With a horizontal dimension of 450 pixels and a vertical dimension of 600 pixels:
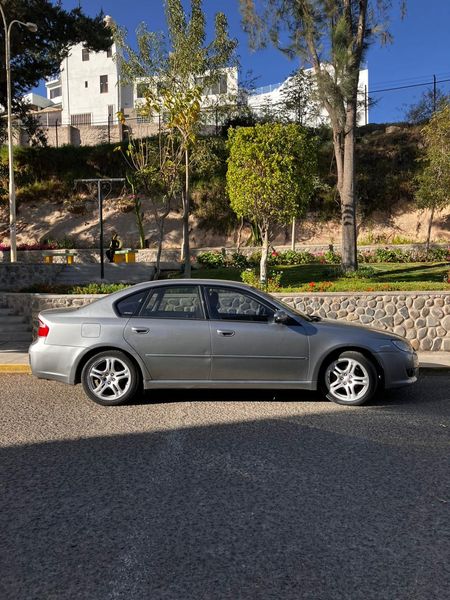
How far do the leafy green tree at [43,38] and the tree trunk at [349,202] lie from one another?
51.5ft

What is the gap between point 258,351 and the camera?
6133 millimetres

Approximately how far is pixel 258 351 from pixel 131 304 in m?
1.57

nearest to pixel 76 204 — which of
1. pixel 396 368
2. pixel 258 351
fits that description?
pixel 258 351

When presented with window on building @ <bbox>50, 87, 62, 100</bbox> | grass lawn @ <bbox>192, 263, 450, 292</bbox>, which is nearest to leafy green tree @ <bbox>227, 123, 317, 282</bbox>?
grass lawn @ <bbox>192, 263, 450, 292</bbox>

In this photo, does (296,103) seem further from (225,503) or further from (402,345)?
(225,503)

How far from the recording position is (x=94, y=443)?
194 inches

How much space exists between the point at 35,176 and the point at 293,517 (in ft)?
116

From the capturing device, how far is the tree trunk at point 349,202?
1608 cm

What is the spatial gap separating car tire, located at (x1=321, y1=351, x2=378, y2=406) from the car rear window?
2.26 meters

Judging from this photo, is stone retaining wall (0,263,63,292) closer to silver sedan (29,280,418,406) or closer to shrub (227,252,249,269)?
shrub (227,252,249,269)

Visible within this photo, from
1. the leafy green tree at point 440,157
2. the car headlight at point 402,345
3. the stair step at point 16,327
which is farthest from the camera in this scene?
the leafy green tree at point 440,157

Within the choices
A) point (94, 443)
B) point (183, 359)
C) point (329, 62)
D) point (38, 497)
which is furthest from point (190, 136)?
point (38, 497)

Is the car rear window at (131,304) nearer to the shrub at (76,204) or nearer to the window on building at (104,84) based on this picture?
the shrub at (76,204)

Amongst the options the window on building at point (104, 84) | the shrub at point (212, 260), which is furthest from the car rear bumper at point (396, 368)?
the window on building at point (104, 84)
